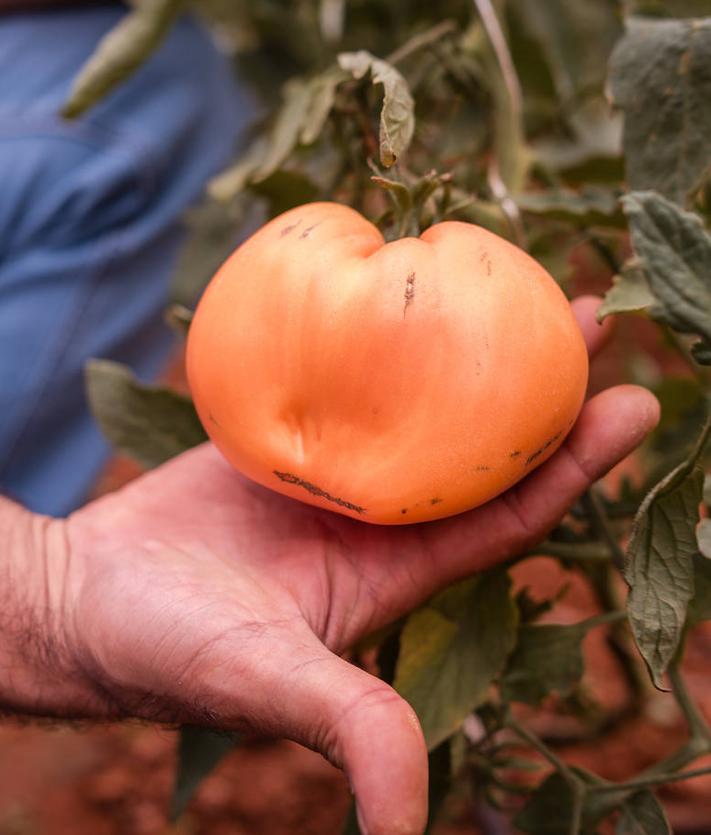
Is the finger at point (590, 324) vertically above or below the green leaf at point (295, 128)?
below

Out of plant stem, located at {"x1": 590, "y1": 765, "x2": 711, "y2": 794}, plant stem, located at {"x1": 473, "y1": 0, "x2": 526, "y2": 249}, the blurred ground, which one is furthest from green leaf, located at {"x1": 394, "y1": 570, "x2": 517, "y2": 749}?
the blurred ground

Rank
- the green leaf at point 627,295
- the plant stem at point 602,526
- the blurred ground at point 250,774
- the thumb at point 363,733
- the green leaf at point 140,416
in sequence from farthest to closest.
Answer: the blurred ground at point 250,774 → the green leaf at point 140,416 → the plant stem at point 602,526 → the green leaf at point 627,295 → the thumb at point 363,733

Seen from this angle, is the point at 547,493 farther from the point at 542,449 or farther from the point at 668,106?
the point at 668,106

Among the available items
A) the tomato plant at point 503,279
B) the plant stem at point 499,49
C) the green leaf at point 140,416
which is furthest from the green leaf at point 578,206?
the green leaf at point 140,416

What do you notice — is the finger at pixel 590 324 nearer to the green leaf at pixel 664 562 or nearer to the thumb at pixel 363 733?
the green leaf at pixel 664 562

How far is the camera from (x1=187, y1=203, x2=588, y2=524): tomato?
518 mm

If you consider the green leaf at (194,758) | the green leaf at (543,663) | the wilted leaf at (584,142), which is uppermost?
the wilted leaf at (584,142)

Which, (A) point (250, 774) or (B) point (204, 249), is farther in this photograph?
(A) point (250, 774)

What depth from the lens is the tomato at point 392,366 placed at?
0.52 meters

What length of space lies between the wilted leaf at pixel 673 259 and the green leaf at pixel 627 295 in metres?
0.04

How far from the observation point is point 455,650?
66 cm

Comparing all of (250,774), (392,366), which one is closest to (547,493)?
(392,366)

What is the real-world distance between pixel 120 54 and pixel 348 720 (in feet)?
2.20

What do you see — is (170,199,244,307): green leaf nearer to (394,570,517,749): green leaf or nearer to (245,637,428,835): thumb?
(394,570,517,749): green leaf
